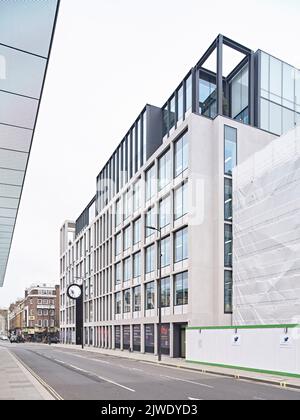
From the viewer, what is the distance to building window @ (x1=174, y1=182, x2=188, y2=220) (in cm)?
3525

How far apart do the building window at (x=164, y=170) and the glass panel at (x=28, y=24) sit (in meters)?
34.7

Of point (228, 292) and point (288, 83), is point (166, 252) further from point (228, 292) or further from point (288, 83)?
point (288, 83)

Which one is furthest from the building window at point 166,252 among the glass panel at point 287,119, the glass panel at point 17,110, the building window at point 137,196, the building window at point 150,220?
the glass panel at point 17,110

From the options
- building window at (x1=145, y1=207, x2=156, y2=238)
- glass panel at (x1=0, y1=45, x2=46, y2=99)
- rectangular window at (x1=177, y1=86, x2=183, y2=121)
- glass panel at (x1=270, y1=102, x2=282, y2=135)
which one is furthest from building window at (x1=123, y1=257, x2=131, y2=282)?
glass panel at (x1=0, y1=45, x2=46, y2=99)

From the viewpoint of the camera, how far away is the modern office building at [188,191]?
33.8 m

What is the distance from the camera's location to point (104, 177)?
63.3 metres

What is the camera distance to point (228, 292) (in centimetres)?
3347

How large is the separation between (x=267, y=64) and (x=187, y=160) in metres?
12.4

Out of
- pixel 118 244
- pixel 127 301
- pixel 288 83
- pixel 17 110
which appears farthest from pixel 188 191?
pixel 17 110

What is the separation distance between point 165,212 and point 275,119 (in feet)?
42.6

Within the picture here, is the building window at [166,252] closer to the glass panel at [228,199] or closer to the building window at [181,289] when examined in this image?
the building window at [181,289]
